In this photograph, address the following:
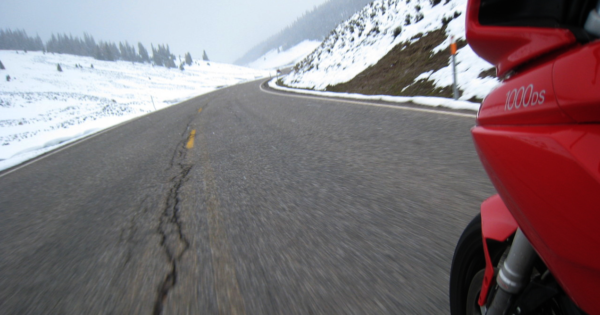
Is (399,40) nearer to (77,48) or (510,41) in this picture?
(510,41)

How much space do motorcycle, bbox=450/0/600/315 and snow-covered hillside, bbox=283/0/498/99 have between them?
17.5ft

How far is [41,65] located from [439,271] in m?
106

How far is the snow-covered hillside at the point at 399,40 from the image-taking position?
6648 millimetres

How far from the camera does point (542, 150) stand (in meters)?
0.63

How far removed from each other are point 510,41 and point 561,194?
0.45 m

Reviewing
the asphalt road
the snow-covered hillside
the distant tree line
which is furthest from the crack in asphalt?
the distant tree line

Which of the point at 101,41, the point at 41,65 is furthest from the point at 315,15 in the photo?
the point at 41,65

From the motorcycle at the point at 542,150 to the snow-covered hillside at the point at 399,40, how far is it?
17.5 ft

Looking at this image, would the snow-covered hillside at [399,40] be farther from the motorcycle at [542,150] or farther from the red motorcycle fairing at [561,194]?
the red motorcycle fairing at [561,194]

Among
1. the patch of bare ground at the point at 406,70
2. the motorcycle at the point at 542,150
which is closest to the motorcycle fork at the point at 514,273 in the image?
the motorcycle at the point at 542,150

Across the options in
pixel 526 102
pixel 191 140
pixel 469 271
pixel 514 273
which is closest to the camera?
pixel 526 102

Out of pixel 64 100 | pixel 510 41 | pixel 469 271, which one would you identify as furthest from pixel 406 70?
pixel 64 100

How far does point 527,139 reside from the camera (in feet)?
2.25

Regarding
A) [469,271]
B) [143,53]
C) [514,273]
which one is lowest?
[469,271]
